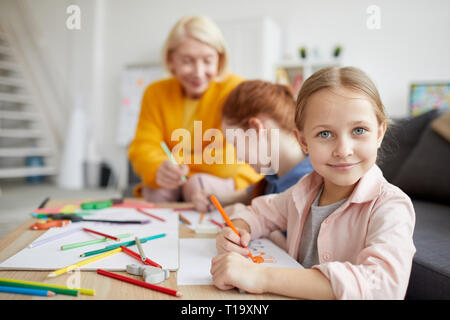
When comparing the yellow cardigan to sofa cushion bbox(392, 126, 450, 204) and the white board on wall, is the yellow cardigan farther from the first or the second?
the white board on wall

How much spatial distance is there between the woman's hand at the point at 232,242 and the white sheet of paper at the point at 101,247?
0.08m

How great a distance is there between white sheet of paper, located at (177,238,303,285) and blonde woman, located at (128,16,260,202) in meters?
0.61

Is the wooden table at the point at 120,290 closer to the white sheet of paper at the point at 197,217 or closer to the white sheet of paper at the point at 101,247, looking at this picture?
the white sheet of paper at the point at 101,247

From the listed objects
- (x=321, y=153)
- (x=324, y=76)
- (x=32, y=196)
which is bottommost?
(x=32, y=196)

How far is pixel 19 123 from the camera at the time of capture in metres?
4.09

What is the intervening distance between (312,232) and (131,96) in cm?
357

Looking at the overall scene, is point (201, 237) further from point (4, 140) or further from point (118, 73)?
Result: point (4, 140)

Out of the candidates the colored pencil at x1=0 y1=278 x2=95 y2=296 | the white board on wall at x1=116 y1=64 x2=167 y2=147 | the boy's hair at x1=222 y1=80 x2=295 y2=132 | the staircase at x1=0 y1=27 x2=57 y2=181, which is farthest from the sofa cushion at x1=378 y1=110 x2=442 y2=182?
the staircase at x1=0 y1=27 x2=57 y2=181

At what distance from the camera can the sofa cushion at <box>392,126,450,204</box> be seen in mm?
1251

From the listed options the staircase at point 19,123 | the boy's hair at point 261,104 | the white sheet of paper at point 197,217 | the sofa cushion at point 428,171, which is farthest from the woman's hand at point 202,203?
the staircase at point 19,123

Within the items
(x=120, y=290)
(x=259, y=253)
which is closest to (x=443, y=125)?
(x=259, y=253)

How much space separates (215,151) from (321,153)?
2.78 feet

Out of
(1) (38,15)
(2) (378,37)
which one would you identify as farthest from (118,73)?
(2) (378,37)
